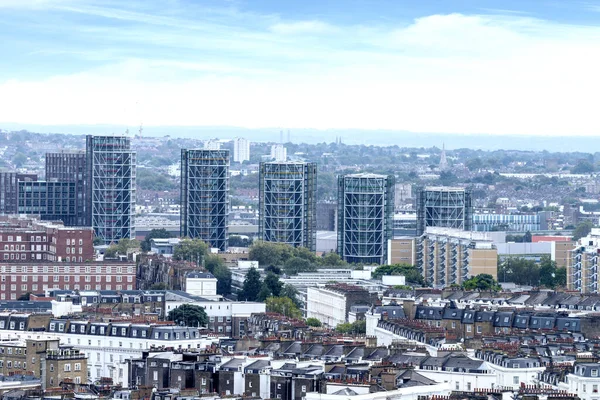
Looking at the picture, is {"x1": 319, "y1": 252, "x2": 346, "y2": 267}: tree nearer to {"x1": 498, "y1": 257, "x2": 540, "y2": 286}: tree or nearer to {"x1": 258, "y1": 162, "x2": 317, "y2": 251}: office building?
{"x1": 498, "y1": 257, "x2": 540, "y2": 286}: tree

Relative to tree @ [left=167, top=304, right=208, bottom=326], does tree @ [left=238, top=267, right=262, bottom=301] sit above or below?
below

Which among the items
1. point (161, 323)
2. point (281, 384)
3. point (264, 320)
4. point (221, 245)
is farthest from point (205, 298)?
point (221, 245)

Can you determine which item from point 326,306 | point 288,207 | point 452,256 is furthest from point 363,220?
point 326,306

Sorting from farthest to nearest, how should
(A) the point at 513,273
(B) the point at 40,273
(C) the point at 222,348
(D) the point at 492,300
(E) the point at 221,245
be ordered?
1. (E) the point at 221,245
2. (A) the point at 513,273
3. (B) the point at 40,273
4. (D) the point at 492,300
5. (C) the point at 222,348

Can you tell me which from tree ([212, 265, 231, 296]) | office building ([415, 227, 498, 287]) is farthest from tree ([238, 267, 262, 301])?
office building ([415, 227, 498, 287])

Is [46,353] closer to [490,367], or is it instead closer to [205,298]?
[490,367]
